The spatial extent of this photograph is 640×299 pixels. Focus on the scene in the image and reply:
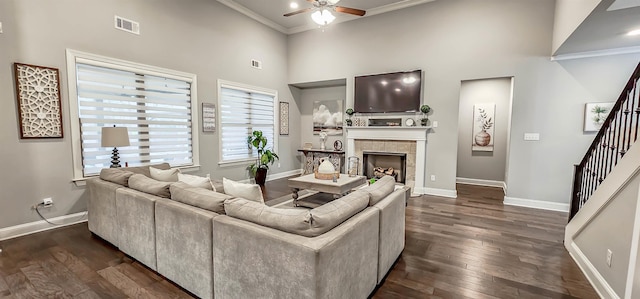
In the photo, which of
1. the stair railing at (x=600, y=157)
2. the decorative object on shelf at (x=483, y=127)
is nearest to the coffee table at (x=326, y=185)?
the stair railing at (x=600, y=157)

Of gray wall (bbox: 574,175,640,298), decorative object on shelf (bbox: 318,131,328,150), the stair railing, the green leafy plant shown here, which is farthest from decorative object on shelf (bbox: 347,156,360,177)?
gray wall (bbox: 574,175,640,298)

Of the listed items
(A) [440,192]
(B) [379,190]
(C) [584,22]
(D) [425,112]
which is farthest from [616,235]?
(D) [425,112]

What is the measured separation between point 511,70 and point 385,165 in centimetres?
296

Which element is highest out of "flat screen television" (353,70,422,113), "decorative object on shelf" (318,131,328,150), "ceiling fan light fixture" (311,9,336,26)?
"ceiling fan light fixture" (311,9,336,26)

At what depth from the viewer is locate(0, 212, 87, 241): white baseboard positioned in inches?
122

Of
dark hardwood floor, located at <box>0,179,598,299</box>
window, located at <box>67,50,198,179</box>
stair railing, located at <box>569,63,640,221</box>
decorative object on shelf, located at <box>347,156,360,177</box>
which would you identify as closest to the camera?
dark hardwood floor, located at <box>0,179,598,299</box>

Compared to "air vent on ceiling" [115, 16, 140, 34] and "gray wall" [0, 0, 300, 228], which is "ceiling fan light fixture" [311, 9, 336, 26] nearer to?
"gray wall" [0, 0, 300, 228]

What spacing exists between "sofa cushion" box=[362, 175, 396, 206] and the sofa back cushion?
248mm

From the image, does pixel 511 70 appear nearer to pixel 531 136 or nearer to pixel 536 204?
pixel 531 136

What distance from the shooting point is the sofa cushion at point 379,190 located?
2244 millimetres

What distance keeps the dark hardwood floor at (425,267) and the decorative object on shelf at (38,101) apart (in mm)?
1291

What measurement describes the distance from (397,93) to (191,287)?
4.99 m

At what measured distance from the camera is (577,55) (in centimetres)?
414

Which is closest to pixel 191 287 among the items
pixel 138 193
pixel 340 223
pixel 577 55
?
pixel 138 193
